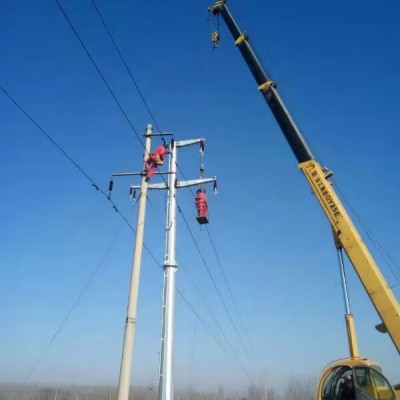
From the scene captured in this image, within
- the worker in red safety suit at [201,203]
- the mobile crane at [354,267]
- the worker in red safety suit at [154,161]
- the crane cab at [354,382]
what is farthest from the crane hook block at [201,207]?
the crane cab at [354,382]

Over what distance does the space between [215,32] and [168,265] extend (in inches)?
438

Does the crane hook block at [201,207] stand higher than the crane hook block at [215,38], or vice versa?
the crane hook block at [215,38]

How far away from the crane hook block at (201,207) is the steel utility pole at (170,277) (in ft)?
2.66

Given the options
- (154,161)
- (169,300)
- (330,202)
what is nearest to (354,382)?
(330,202)

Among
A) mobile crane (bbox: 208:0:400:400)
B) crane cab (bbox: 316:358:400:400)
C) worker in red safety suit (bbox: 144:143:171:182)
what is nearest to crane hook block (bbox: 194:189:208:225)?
worker in red safety suit (bbox: 144:143:171:182)

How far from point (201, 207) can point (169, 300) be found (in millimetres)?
4736

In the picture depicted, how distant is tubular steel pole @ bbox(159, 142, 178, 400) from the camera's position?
14.3 meters

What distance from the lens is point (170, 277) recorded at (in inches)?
640

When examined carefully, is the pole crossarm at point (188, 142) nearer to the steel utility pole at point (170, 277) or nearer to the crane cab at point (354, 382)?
the steel utility pole at point (170, 277)

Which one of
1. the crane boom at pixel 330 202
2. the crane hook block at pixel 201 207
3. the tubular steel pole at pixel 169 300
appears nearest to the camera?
the crane boom at pixel 330 202

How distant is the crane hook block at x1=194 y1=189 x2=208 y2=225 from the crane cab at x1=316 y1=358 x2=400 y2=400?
8625 mm

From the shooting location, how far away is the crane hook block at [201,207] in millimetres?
18391

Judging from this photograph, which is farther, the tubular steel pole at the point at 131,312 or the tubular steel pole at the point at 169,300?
the tubular steel pole at the point at 169,300

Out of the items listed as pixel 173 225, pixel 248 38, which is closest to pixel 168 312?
pixel 173 225
